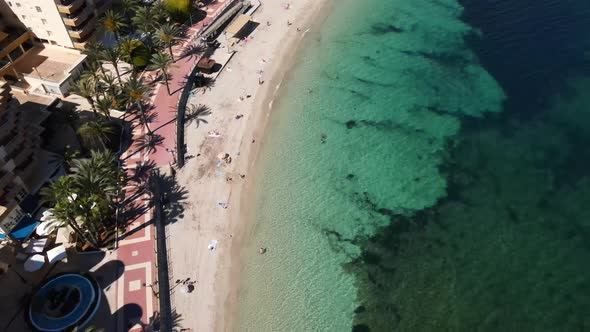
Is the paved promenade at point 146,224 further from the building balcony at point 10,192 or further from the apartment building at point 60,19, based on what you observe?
the apartment building at point 60,19

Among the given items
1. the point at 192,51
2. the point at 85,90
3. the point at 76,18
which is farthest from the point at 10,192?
the point at 192,51

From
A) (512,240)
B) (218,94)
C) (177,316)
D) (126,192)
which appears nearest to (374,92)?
(218,94)

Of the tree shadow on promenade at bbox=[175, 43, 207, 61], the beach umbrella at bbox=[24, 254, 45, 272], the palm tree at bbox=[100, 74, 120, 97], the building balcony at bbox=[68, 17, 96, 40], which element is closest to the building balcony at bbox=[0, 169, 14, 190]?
the beach umbrella at bbox=[24, 254, 45, 272]

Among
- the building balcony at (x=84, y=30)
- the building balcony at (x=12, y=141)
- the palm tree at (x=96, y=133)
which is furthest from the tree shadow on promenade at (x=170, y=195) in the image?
the building balcony at (x=84, y=30)

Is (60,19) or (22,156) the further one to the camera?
(60,19)

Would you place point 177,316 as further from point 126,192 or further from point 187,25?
point 187,25

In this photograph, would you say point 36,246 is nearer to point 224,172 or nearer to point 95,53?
point 224,172
